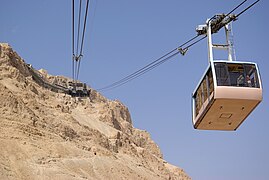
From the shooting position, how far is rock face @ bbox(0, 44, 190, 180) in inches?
1315

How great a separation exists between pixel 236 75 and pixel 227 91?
0.80 m

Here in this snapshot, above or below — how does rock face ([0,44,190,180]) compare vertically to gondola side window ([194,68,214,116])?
above

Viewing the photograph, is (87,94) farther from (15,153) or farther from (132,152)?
(15,153)

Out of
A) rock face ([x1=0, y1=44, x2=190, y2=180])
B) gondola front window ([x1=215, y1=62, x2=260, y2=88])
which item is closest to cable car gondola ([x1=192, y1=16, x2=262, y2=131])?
gondola front window ([x1=215, y1=62, x2=260, y2=88])

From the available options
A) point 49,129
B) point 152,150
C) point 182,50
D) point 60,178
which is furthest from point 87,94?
point 182,50

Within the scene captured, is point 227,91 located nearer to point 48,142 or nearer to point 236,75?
point 236,75

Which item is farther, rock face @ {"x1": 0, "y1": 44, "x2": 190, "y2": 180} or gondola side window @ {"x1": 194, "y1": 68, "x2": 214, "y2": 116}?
rock face @ {"x1": 0, "y1": 44, "x2": 190, "y2": 180}

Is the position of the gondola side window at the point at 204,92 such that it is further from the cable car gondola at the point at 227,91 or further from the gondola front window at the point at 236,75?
the gondola front window at the point at 236,75

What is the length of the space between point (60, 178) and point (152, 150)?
51177 millimetres

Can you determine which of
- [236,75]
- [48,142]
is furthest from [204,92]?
[48,142]

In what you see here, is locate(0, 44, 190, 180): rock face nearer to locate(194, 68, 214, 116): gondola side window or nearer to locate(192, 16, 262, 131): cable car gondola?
locate(194, 68, 214, 116): gondola side window

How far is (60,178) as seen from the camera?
3188cm

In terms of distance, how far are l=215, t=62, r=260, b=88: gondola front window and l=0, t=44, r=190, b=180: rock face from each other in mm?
20731

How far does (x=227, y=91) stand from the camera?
486 inches
